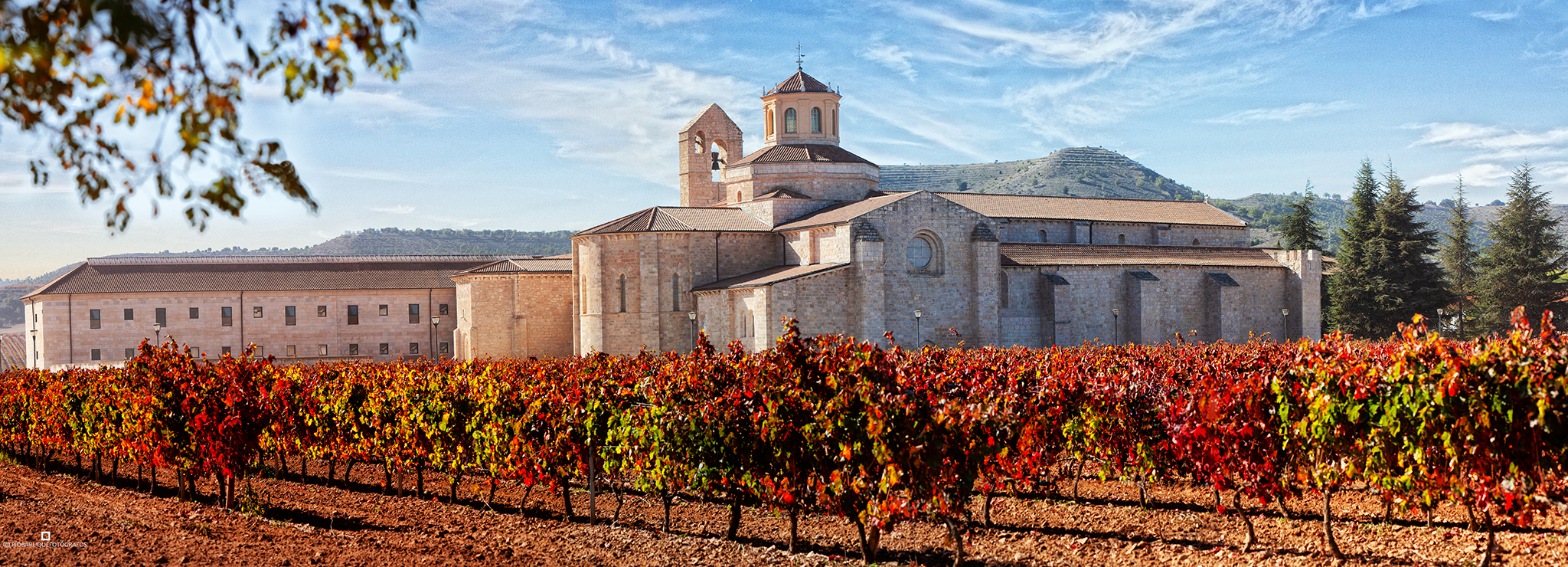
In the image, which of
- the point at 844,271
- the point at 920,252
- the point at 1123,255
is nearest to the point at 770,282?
the point at 844,271

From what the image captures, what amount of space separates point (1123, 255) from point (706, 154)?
20.5 m

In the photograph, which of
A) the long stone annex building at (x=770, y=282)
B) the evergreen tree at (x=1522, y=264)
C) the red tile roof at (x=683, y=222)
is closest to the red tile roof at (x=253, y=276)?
the long stone annex building at (x=770, y=282)

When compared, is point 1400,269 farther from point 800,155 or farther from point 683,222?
point 683,222

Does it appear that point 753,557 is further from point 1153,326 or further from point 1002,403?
point 1153,326

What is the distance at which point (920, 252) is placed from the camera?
1613 inches

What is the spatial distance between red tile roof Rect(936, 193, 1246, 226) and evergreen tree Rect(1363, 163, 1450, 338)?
768cm

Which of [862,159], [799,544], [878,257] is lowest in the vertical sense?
[799,544]

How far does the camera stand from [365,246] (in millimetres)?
190500

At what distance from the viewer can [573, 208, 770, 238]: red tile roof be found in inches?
1649

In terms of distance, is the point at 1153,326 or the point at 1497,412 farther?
the point at 1153,326

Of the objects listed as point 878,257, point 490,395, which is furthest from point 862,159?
point 490,395

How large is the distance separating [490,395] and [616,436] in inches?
98.4

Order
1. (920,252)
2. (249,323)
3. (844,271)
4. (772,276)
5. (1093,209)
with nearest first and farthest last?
(844,271) → (772,276) → (920,252) → (249,323) → (1093,209)

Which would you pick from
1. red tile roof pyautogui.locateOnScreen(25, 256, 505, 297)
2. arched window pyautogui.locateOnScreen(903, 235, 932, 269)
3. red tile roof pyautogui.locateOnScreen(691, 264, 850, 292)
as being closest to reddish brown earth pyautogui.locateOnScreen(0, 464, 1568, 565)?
red tile roof pyautogui.locateOnScreen(691, 264, 850, 292)
